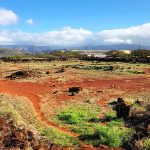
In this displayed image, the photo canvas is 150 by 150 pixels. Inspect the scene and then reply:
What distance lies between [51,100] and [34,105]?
8.08 feet

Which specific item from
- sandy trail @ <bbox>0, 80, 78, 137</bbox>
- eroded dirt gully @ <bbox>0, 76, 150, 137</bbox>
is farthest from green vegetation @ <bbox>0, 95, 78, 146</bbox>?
eroded dirt gully @ <bbox>0, 76, 150, 137</bbox>

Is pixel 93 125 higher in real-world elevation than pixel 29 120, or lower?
lower

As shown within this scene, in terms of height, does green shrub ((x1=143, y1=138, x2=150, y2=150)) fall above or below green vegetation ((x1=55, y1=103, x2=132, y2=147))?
above

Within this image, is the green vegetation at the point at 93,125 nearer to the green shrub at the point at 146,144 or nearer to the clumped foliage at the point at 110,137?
the clumped foliage at the point at 110,137

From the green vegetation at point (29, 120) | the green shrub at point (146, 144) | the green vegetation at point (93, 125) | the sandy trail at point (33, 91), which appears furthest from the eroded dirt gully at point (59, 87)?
the green shrub at point (146, 144)

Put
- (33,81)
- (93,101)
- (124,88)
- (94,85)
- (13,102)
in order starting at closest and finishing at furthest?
(13,102) → (93,101) → (124,88) → (94,85) → (33,81)

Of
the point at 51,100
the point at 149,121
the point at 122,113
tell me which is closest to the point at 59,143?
the point at 149,121

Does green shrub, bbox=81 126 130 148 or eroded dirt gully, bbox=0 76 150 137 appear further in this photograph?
eroded dirt gully, bbox=0 76 150 137

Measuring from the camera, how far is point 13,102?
87.4 ft

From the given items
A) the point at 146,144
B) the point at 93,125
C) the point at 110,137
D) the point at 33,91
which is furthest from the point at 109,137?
the point at 33,91

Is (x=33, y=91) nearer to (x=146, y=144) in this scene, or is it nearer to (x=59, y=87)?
(x=59, y=87)

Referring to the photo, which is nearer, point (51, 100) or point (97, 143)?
point (97, 143)

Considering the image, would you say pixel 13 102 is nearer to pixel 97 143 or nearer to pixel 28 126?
pixel 28 126

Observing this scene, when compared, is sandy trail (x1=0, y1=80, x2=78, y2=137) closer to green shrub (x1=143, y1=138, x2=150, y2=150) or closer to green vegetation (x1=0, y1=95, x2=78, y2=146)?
green vegetation (x1=0, y1=95, x2=78, y2=146)
